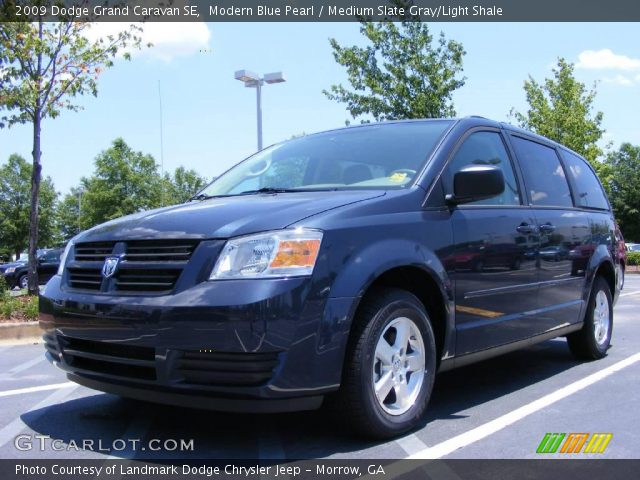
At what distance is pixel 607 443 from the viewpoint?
11.2 ft

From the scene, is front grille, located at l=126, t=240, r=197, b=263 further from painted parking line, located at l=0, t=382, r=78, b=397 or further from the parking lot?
painted parking line, located at l=0, t=382, r=78, b=397

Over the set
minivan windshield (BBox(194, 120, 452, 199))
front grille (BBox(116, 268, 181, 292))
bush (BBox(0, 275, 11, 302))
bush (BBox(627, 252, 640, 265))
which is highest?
minivan windshield (BBox(194, 120, 452, 199))

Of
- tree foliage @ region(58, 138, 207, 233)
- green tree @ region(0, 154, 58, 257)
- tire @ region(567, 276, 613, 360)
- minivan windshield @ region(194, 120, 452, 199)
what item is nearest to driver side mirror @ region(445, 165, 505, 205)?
minivan windshield @ region(194, 120, 452, 199)

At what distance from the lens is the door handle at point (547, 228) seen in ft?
15.4

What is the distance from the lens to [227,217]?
3.23 metres

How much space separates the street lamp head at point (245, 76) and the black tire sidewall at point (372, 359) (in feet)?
35.8

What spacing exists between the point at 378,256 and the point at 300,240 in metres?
0.46

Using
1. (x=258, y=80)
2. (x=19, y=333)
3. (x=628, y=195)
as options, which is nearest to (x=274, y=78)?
(x=258, y=80)

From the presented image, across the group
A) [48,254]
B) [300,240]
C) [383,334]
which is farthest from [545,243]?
[48,254]

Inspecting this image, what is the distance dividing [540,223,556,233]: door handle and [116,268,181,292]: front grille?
287 centimetres

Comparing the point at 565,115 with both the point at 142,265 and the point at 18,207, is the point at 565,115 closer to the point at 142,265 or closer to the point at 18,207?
the point at 142,265

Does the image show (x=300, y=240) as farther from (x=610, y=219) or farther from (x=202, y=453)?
(x=610, y=219)

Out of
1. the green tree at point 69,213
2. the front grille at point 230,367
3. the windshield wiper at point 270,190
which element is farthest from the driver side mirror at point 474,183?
the green tree at point 69,213

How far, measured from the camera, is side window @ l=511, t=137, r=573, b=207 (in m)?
4.91
